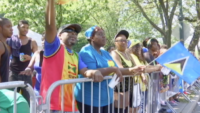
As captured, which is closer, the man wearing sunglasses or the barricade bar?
the barricade bar

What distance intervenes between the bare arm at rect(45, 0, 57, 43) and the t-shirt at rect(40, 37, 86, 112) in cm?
7

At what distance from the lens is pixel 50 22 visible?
3439 mm

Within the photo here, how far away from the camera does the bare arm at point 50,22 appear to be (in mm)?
3414

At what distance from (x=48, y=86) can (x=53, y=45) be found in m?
0.48

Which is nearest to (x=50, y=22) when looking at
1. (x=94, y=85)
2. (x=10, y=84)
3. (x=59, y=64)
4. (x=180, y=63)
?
(x=59, y=64)

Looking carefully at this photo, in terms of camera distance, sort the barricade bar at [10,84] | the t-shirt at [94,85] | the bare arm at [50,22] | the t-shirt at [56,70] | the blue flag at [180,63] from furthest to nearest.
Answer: the blue flag at [180,63], the t-shirt at [94,85], the t-shirt at [56,70], the bare arm at [50,22], the barricade bar at [10,84]

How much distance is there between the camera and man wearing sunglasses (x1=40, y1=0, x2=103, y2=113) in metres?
3.47

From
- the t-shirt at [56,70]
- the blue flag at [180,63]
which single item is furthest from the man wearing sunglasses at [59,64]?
the blue flag at [180,63]

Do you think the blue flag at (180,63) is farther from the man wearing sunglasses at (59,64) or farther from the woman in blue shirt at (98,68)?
the man wearing sunglasses at (59,64)

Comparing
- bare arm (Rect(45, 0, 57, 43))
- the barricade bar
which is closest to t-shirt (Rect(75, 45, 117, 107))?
bare arm (Rect(45, 0, 57, 43))

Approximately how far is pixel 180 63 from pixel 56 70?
2748mm

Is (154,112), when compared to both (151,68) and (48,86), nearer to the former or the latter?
(151,68)

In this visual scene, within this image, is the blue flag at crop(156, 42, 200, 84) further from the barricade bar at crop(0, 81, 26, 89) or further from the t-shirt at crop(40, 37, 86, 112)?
the barricade bar at crop(0, 81, 26, 89)

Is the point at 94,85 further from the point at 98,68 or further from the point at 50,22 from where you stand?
the point at 50,22
